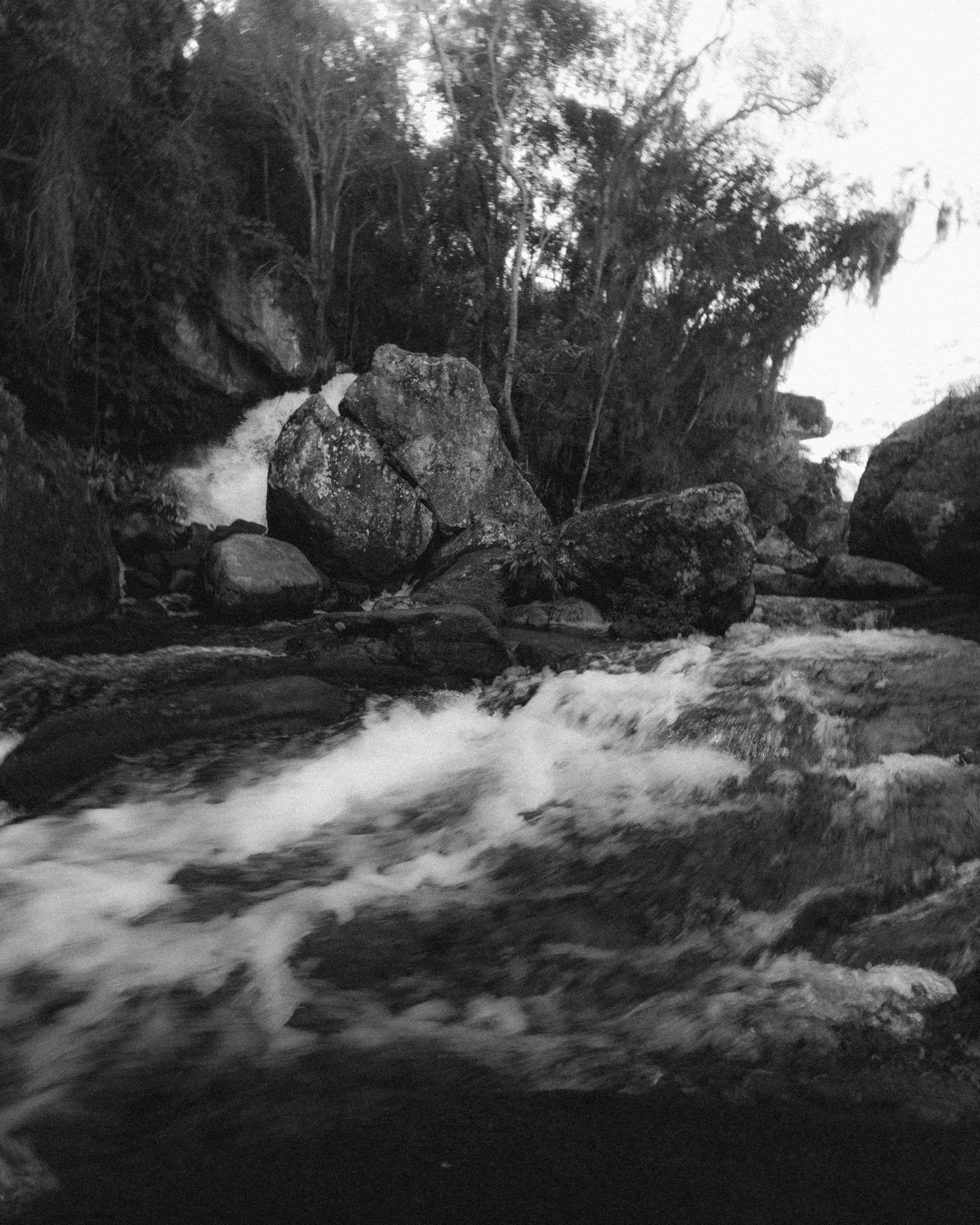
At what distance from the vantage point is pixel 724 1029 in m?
1.79

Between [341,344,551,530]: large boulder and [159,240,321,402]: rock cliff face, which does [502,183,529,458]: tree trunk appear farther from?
[159,240,321,402]: rock cliff face

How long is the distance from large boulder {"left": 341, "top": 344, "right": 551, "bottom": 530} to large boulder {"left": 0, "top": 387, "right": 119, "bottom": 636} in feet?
13.3

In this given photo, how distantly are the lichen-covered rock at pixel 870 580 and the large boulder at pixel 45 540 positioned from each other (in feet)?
26.6

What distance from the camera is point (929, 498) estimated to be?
374 inches

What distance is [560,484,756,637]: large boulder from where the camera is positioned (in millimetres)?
7551

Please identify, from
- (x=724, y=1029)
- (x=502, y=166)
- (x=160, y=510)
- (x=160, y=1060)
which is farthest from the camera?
(x=502, y=166)

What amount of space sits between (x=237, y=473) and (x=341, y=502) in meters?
2.06

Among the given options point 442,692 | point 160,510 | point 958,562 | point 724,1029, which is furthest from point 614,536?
point 724,1029

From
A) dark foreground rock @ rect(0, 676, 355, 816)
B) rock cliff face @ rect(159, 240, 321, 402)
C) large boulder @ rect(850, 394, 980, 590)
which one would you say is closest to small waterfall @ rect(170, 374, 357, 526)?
rock cliff face @ rect(159, 240, 321, 402)

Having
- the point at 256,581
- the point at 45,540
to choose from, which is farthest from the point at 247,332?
the point at 45,540

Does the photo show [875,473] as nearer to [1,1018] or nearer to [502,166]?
[502,166]

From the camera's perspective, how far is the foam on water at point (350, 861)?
1803 millimetres

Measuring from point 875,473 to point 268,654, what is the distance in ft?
29.1

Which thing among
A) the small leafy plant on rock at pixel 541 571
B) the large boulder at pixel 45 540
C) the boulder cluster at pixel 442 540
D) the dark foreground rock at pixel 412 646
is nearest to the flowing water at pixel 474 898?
the dark foreground rock at pixel 412 646
